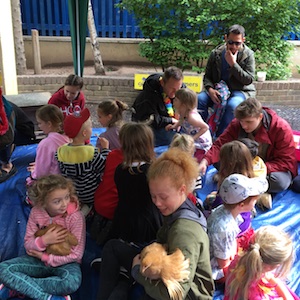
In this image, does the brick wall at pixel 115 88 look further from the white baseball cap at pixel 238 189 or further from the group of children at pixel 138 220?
the white baseball cap at pixel 238 189

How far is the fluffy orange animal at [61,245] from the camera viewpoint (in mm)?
2242

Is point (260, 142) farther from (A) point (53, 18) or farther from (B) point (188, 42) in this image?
(A) point (53, 18)

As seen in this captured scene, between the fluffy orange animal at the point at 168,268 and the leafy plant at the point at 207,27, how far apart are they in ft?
19.0

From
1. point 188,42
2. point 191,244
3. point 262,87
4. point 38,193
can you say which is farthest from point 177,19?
point 191,244

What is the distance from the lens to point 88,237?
8.79 feet

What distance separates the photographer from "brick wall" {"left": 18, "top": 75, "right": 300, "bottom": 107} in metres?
6.70

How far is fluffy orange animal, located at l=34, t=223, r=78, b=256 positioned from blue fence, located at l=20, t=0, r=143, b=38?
6.55 metres

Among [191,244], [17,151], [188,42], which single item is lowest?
[17,151]

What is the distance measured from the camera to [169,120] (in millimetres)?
4027

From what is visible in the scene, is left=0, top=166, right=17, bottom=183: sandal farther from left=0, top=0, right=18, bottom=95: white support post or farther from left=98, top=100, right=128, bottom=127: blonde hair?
left=0, top=0, right=18, bottom=95: white support post

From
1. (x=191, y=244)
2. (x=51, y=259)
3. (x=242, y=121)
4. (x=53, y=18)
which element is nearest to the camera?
(x=191, y=244)

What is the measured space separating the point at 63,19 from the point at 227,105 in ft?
17.1

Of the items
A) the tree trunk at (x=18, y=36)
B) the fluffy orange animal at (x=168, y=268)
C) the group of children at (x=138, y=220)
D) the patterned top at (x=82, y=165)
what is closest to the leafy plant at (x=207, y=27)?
the tree trunk at (x=18, y=36)

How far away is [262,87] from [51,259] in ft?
18.5
